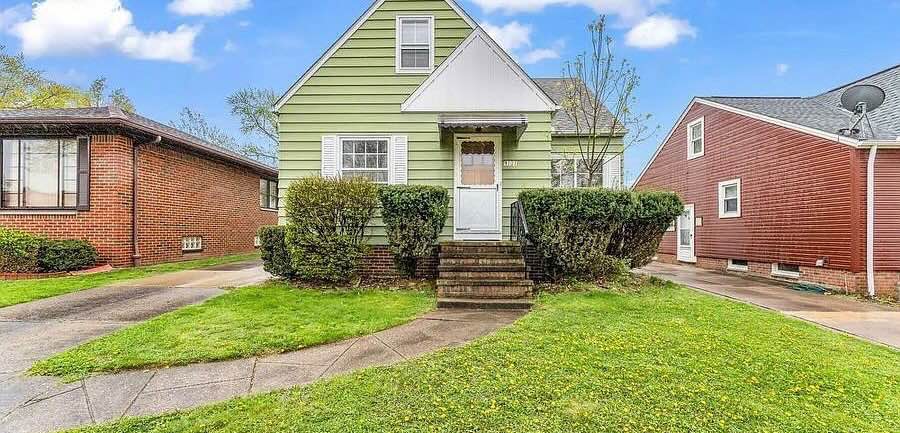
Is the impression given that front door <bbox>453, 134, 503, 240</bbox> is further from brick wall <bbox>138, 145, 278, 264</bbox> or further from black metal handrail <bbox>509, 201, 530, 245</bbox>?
brick wall <bbox>138, 145, 278, 264</bbox>

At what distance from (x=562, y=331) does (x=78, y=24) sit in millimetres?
36285

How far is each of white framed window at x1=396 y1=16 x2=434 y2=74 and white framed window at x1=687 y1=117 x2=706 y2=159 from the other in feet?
34.8

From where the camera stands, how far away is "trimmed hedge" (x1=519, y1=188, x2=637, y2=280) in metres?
7.64

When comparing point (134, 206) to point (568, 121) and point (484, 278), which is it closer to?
point (484, 278)

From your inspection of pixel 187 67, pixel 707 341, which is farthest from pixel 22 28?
pixel 707 341

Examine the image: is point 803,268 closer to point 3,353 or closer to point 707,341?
point 707,341

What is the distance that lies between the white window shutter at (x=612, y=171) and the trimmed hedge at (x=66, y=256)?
43.2ft

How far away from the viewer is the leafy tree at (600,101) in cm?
1132

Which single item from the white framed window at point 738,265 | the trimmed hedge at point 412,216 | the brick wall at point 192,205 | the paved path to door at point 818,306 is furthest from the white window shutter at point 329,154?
the white framed window at point 738,265

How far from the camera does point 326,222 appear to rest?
7453 millimetres

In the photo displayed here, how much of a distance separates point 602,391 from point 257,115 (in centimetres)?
3023

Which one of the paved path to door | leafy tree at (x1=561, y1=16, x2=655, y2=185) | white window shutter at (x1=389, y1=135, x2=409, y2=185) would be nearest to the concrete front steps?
white window shutter at (x1=389, y1=135, x2=409, y2=185)

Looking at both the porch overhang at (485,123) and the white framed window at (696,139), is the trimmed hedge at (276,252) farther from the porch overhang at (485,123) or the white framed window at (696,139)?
the white framed window at (696,139)

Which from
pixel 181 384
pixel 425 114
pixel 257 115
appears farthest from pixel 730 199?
pixel 257 115
